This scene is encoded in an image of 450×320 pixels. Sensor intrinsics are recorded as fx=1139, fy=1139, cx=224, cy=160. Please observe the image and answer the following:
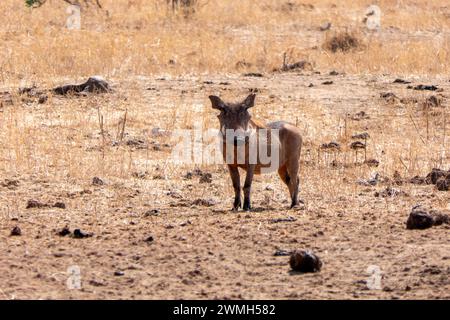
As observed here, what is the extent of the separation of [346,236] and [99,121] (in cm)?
523

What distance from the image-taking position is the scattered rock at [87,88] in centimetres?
1376

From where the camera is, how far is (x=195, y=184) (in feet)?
33.2

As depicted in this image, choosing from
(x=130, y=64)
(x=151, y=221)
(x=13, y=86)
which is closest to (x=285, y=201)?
(x=151, y=221)

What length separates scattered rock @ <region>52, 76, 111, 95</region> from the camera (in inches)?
542

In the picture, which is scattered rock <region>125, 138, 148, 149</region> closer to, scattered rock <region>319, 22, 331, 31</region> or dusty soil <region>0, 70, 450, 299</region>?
dusty soil <region>0, 70, 450, 299</region>

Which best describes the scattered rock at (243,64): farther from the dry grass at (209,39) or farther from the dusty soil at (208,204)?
the dusty soil at (208,204)

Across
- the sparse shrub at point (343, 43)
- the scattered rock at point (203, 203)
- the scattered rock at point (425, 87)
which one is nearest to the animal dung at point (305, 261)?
the scattered rock at point (203, 203)

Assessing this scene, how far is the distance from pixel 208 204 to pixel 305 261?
2.45 meters

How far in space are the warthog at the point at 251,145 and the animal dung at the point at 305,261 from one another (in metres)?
1.84

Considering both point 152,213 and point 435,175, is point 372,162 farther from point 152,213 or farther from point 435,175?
point 152,213

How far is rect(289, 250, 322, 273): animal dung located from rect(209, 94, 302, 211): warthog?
1.84 meters

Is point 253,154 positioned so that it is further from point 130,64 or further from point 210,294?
point 130,64

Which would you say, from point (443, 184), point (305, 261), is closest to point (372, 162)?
point (443, 184)
